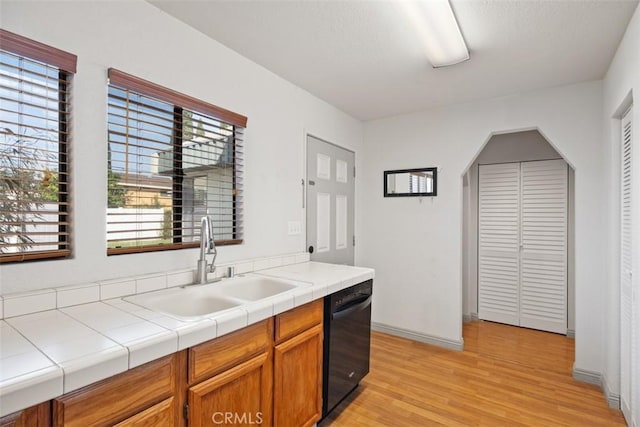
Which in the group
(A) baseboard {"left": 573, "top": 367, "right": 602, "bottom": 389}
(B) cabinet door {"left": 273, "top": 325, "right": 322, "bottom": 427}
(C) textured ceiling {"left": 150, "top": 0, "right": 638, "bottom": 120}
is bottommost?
(A) baseboard {"left": 573, "top": 367, "right": 602, "bottom": 389}

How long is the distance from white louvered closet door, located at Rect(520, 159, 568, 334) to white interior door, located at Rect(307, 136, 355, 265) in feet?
6.81

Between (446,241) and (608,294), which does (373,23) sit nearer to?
(446,241)

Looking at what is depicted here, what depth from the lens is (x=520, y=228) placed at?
12.5ft

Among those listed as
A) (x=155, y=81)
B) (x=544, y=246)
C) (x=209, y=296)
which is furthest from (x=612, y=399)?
(x=155, y=81)

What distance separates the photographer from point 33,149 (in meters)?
1.33

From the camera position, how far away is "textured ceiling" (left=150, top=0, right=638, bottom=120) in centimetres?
172

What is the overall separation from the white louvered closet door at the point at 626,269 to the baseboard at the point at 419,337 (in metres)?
1.21

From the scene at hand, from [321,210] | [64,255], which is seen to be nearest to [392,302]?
[321,210]

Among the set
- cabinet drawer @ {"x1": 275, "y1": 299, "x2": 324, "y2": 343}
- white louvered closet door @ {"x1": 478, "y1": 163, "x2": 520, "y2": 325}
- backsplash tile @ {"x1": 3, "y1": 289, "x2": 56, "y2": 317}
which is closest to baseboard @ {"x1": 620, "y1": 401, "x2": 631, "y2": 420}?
white louvered closet door @ {"x1": 478, "y1": 163, "x2": 520, "y2": 325}

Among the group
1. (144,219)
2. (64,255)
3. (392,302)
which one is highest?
(144,219)

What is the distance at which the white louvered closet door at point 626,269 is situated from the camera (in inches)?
78.1

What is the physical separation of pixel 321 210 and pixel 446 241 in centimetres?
131

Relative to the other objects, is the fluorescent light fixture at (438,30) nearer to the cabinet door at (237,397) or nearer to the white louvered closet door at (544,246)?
the cabinet door at (237,397)

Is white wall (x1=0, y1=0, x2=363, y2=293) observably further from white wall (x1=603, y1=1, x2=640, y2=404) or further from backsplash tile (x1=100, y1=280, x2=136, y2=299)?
white wall (x1=603, y1=1, x2=640, y2=404)
